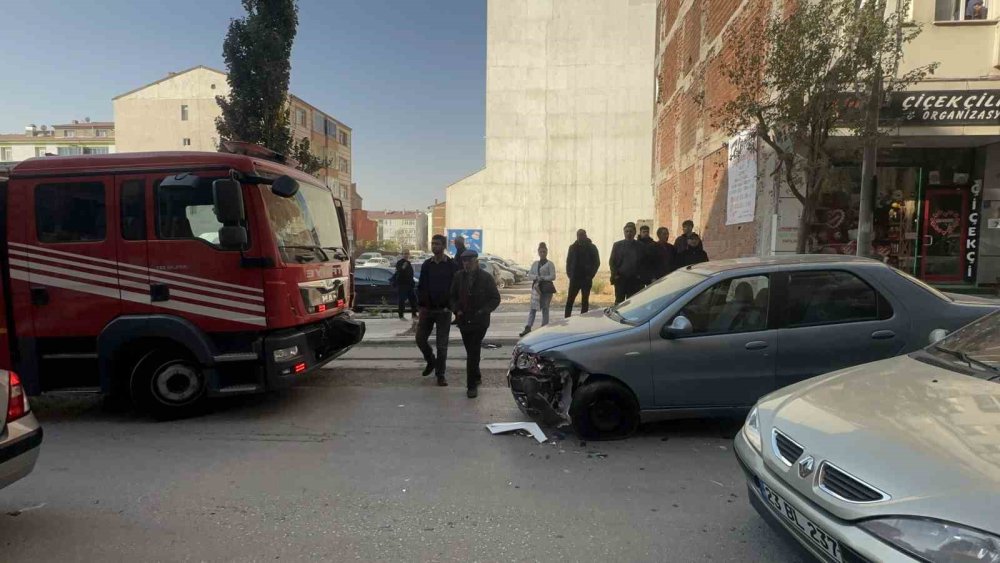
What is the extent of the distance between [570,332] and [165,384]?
3.91 metres

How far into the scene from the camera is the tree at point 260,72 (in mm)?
11781

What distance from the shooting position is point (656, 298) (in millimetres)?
5059

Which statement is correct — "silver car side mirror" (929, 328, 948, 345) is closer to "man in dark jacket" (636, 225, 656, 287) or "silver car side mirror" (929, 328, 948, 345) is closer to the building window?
"man in dark jacket" (636, 225, 656, 287)

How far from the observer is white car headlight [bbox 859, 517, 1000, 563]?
175cm

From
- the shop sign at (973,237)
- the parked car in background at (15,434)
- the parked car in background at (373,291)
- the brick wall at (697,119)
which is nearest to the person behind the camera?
the parked car in background at (15,434)

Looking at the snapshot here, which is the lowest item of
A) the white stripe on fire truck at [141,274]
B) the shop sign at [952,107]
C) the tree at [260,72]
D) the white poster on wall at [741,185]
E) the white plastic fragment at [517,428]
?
the white plastic fragment at [517,428]

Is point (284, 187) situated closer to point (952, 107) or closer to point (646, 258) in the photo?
point (646, 258)

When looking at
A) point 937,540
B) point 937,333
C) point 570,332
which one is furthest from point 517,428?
point 937,333

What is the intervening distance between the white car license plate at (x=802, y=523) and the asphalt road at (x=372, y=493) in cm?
52

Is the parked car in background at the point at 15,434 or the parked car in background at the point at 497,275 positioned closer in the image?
the parked car in background at the point at 15,434

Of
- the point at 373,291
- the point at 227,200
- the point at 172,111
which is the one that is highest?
the point at 172,111

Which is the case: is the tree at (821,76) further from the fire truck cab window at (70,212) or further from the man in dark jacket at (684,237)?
the fire truck cab window at (70,212)

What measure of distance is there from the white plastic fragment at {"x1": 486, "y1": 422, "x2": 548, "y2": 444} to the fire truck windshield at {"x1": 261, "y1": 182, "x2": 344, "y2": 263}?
251 centimetres

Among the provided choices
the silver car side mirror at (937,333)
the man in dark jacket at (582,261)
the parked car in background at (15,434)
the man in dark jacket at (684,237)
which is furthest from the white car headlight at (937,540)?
the man in dark jacket at (684,237)
